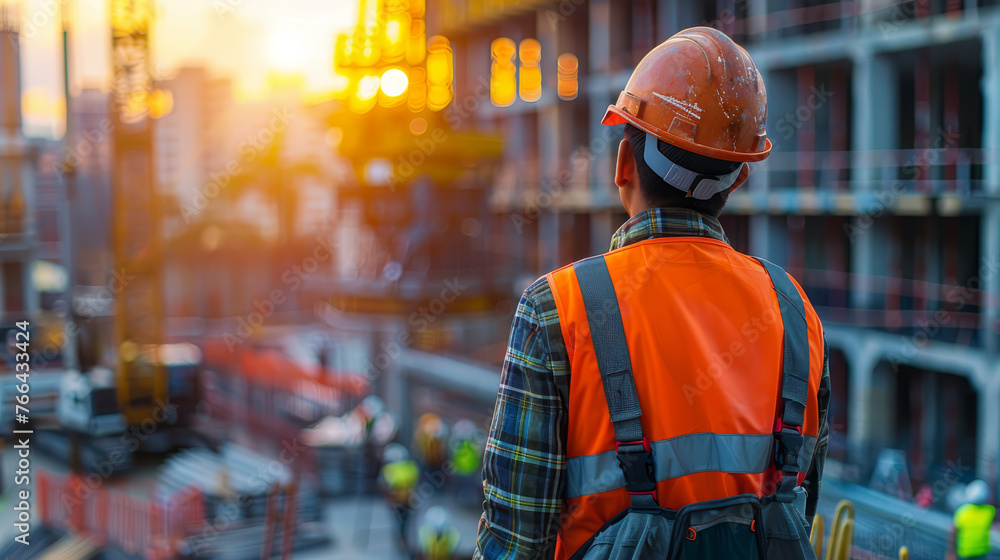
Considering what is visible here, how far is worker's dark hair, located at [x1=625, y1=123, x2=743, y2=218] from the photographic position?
1865 mm

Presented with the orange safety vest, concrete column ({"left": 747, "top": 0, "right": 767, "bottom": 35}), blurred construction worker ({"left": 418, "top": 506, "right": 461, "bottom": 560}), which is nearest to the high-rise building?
blurred construction worker ({"left": 418, "top": 506, "right": 461, "bottom": 560})

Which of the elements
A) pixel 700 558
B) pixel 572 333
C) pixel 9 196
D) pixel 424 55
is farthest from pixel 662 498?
pixel 424 55

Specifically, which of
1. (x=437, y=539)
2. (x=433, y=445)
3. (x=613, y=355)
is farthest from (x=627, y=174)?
(x=433, y=445)

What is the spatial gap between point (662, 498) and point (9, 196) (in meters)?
10.6

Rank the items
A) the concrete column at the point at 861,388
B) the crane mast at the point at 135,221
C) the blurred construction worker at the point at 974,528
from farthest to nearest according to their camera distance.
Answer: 1. the crane mast at the point at 135,221
2. the concrete column at the point at 861,388
3. the blurred construction worker at the point at 974,528

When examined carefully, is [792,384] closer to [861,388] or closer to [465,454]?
[465,454]

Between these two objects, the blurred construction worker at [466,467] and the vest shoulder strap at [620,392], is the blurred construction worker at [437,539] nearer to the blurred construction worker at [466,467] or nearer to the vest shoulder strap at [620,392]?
the blurred construction worker at [466,467]

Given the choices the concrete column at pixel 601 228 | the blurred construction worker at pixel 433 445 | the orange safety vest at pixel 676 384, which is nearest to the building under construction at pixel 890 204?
the concrete column at pixel 601 228

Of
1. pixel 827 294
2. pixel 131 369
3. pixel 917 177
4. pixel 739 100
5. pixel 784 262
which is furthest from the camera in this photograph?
pixel 131 369

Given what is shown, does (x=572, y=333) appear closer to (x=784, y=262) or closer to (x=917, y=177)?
(x=917, y=177)

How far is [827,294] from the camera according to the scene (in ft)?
60.0

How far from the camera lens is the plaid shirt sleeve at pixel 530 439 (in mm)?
1694

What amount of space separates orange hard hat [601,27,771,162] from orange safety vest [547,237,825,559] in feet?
0.80

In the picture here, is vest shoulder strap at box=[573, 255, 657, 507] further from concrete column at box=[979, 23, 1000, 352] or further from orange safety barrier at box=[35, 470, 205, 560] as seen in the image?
concrete column at box=[979, 23, 1000, 352]
